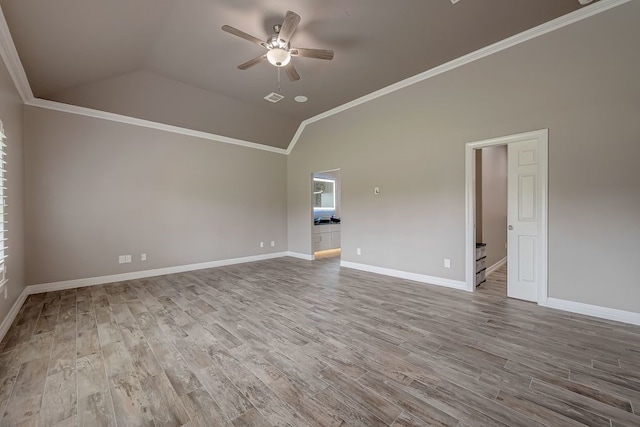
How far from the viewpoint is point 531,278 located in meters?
3.49

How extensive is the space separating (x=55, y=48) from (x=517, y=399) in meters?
5.33

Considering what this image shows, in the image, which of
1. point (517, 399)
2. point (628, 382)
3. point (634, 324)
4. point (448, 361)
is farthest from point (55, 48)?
point (634, 324)

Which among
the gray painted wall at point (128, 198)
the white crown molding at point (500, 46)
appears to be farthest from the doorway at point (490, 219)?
the gray painted wall at point (128, 198)

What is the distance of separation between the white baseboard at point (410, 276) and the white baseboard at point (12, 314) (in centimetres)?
482

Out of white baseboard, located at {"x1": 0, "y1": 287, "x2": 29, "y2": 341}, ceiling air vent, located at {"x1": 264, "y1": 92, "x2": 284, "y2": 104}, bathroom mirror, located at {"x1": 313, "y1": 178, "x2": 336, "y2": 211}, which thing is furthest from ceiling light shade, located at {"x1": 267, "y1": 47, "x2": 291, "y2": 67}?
bathroom mirror, located at {"x1": 313, "y1": 178, "x2": 336, "y2": 211}

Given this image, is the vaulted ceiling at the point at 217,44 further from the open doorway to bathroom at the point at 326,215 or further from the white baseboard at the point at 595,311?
the open doorway to bathroom at the point at 326,215

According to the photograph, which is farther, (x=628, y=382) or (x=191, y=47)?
(x=191, y=47)

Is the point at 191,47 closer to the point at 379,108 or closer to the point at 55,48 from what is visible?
the point at 55,48

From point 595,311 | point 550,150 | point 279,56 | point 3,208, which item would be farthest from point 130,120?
point 595,311

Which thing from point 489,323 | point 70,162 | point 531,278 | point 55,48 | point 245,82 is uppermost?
point 245,82

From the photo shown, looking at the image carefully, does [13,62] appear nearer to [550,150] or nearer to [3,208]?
[3,208]

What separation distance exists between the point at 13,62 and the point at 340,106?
15.6 feet

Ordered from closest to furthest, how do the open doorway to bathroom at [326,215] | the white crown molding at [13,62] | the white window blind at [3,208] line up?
the white crown molding at [13,62] < the white window blind at [3,208] < the open doorway to bathroom at [326,215]

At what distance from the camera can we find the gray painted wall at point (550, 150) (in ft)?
9.20
